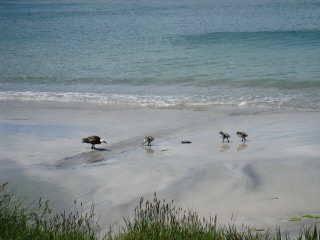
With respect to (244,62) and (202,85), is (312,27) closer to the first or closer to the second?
(244,62)

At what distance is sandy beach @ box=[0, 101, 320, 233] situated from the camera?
683cm

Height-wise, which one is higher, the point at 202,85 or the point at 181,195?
the point at 202,85

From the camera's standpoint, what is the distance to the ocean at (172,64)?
1841 centimetres

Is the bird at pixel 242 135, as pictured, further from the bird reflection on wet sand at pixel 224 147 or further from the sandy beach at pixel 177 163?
the bird reflection on wet sand at pixel 224 147

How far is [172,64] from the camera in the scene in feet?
87.0

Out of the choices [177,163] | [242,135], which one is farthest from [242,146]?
[177,163]

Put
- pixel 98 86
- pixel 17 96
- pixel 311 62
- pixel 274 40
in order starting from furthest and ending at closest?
pixel 274 40 < pixel 311 62 < pixel 98 86 < pixel 17 96

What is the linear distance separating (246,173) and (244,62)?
61.1 ft

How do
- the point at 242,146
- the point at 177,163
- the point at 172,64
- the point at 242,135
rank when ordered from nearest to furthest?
the point at 177,163 → the point at 242,146 → the point at 242,135 → the point at 172,64

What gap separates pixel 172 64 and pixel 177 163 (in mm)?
17882

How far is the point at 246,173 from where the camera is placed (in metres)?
8.14

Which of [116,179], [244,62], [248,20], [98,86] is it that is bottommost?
[116,179]

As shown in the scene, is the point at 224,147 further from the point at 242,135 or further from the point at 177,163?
the point at 177,163

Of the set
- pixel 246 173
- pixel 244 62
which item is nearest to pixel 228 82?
pixel 244 62
